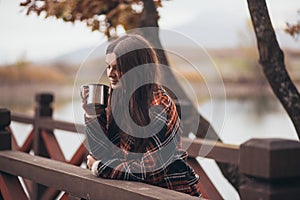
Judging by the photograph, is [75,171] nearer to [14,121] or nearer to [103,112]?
[103,112]

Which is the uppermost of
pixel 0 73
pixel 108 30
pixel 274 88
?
pixel 108 30

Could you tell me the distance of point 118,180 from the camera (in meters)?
2.29

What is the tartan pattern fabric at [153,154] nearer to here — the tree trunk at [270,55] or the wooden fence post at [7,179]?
the wooden fence post at [7,179]

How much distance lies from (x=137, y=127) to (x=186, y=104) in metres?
2.22

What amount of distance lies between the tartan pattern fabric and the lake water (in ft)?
0.88

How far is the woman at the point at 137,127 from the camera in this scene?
7.23ft

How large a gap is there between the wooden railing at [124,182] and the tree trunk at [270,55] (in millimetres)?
490

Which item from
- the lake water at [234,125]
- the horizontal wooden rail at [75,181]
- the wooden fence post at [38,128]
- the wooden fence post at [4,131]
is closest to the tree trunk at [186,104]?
the lake water at [234,125]

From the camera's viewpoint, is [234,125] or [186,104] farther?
[234,125]

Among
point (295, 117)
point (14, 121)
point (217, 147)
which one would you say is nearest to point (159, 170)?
point (217, 147)

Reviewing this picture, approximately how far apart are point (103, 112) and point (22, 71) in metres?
7.77

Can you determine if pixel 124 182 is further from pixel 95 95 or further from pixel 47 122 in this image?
pixel 47 122

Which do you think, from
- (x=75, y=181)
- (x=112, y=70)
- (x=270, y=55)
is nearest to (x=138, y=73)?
(x=112, y=70)

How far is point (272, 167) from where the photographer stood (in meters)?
1.61
